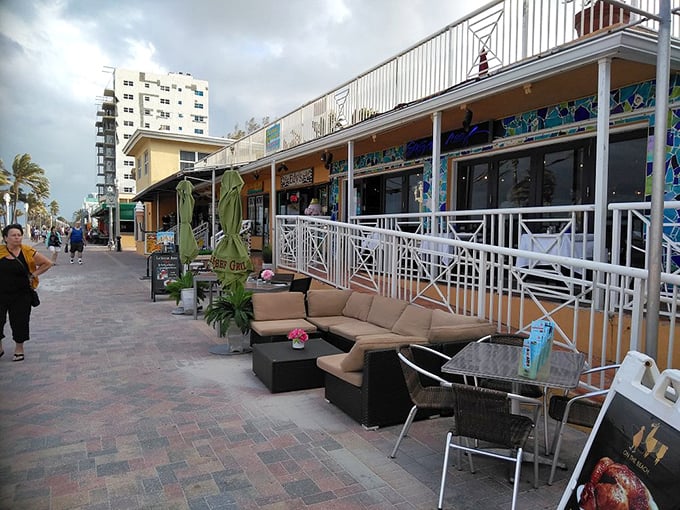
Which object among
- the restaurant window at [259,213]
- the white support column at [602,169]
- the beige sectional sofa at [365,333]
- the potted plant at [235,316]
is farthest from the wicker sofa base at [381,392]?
the restaurant window at [259,213]

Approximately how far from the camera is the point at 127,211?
39.6m

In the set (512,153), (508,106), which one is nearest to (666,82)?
(508,106)

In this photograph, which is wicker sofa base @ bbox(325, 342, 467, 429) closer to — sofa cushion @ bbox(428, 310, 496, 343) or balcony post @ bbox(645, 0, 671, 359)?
sofa cushion @ bbox(428, 310, 496, 343)

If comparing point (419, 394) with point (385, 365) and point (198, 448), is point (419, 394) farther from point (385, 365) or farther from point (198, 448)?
point (198, 448)

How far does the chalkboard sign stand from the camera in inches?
462

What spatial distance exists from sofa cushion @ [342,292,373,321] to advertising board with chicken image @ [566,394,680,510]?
4227 mm

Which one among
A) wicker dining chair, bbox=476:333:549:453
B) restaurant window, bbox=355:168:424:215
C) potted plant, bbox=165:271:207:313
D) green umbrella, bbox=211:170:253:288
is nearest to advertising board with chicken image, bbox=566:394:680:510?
wicker dining chair, bbox=476:333:549:453

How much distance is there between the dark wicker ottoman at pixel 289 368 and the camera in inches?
200

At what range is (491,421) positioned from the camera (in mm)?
2967

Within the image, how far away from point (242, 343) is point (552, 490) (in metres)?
4.56

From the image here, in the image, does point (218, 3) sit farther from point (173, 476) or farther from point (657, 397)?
point (657, 397)

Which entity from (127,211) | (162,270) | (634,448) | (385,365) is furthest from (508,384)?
(127,211)

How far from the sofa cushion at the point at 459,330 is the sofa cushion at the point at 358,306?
1858 millimetres

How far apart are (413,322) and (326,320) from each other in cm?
160
